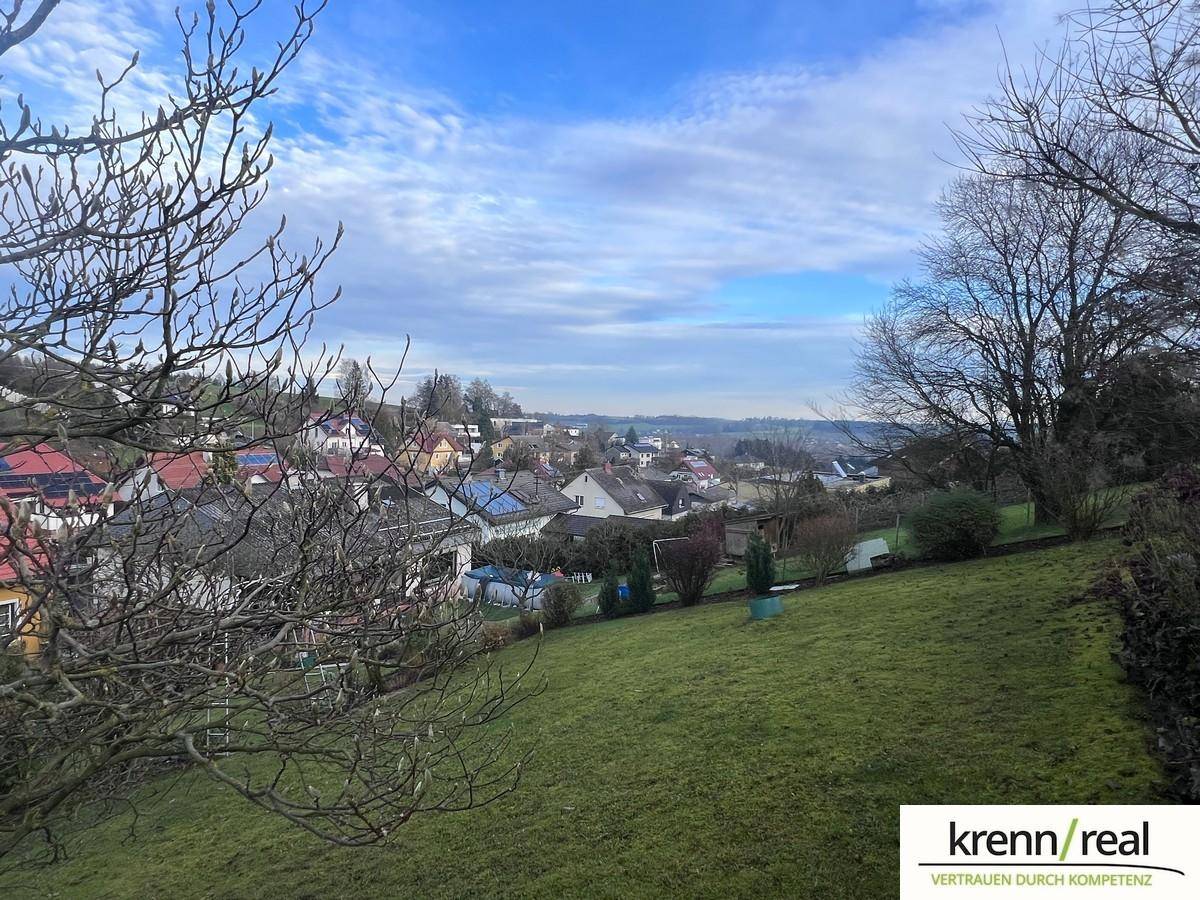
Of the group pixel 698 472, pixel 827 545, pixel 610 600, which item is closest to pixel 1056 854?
pixel 827 545

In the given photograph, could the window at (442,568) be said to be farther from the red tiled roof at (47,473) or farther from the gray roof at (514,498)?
the red tiled roof at (47,473)

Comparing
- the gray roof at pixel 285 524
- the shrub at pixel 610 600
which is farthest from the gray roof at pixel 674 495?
the gray roof at pixel 285 524

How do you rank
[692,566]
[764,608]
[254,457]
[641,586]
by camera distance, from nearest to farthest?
[254,457] → [764,608] → [692,566] → [641,586]

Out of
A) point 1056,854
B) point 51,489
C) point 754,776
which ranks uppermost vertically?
point 51,489

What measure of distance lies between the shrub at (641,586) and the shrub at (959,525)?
539 centimetres

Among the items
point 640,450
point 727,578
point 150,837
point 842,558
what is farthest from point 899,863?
point 640,450

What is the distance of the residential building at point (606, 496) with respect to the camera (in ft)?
110

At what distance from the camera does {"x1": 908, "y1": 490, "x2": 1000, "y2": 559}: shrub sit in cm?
1143

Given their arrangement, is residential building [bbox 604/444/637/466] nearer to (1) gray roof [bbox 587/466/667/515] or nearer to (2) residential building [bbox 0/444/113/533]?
(1) gray roof [bbox 587/466/667/515]

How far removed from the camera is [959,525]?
11461 mm

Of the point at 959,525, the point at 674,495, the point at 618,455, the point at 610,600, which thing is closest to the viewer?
the point at 959,525

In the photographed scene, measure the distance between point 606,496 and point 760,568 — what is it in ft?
70.4

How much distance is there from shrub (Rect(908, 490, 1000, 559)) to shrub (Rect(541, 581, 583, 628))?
7.13 meters

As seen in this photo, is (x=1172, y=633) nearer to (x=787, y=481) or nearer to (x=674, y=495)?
(x=787, y=481)
